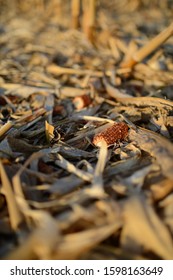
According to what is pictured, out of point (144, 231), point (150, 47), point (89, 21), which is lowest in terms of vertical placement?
point (144, 231)

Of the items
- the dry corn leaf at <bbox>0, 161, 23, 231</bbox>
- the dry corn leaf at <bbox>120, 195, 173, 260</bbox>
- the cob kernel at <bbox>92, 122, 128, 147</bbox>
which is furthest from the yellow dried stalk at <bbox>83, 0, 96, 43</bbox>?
the dry corn leaf at <bbox>120, 195, 173, 260</bbox>

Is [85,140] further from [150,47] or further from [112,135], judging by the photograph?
[150,47]

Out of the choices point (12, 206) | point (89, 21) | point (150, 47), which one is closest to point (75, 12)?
point (89, 21)

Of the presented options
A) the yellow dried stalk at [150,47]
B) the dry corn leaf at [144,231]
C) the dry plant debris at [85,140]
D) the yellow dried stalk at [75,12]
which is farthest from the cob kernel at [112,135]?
the yellow dried stalk at [75,12]

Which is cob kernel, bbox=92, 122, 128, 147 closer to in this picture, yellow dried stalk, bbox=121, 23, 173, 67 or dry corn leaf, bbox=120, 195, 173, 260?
dry corn leaf, bbox=120, 195, 173, 260

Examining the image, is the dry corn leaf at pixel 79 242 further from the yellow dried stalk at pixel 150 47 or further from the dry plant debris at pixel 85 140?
Answer: the yellow dried stalk at pixel 150 47

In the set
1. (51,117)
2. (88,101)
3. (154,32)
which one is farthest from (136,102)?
(154,32)

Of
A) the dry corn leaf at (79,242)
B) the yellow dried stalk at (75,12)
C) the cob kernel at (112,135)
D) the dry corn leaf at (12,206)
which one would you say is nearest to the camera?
the dry corn leaf at (79,242)
